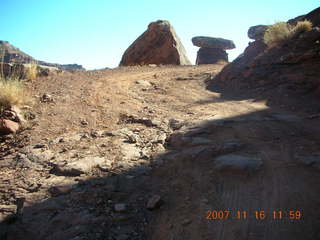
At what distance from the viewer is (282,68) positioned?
22.0ft

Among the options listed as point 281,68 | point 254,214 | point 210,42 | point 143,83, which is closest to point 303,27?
point 281,68

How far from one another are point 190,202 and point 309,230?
0.95m

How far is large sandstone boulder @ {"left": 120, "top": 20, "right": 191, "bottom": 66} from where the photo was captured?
15.2 meters

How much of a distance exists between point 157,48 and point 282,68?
9567mm

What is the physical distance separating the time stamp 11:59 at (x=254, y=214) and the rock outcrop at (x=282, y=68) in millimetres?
3868

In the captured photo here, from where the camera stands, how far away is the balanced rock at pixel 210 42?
2153cm

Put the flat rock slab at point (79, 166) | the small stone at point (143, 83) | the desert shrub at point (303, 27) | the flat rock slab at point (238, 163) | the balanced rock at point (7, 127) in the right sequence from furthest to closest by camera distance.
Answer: the desert shrub at point (303, 27), the small stone at point (143, 83), the balanced rock at point (7, 127), the flat rock slab at point (79, 166), the flat rock slab at point (238, 163)

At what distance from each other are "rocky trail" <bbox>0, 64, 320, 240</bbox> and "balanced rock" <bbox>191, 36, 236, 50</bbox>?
57.1ft

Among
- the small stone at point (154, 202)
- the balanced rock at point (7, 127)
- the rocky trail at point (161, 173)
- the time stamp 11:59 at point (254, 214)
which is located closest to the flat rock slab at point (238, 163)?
the rocky trail at point (161, 173)

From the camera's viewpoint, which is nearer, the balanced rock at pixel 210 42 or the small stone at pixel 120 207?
the small stone at pixel 120 207

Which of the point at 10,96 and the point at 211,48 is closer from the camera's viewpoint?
the point at 10,96

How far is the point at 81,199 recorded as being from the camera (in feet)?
8.72

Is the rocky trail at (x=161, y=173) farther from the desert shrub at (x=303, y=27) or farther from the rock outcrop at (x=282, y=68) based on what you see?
the desert shrub at (x=303, y=27)

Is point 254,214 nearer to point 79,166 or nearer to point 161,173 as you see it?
point 161,173
